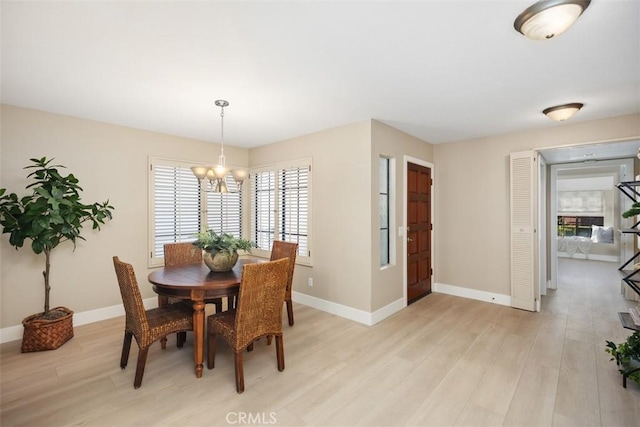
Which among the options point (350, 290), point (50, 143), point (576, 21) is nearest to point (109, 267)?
point (50, 143)

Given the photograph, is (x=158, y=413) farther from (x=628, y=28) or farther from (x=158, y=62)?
(x=628, y=28)

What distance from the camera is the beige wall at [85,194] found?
121 inches

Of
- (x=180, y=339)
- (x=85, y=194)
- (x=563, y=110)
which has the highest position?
(x=563, y=110)

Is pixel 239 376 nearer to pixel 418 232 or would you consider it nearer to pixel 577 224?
pixel 418 232

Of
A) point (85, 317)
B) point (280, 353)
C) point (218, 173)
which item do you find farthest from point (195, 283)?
point (85, 317)

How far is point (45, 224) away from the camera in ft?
9.14

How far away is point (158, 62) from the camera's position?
2.21 m

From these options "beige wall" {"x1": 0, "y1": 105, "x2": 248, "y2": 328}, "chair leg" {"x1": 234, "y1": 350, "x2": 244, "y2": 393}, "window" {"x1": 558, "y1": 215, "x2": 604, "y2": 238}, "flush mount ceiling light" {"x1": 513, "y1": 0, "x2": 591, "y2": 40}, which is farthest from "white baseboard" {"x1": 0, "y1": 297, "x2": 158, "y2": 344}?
"window" {"x1": 558, "y1": 215, "x2": 604, "y2": 238}

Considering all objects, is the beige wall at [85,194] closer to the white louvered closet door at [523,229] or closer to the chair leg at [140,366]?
the chair leg at [140,366]

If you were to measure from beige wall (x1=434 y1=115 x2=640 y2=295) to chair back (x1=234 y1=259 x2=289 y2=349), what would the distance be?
3440 mm

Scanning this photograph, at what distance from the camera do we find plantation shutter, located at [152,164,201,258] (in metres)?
4.11

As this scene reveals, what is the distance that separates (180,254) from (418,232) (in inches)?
135

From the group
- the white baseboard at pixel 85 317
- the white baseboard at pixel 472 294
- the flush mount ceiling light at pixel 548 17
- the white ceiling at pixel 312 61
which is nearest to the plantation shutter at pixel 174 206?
the white baseboard at pixel 85 317

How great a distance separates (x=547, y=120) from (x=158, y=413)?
4904 millimetres
